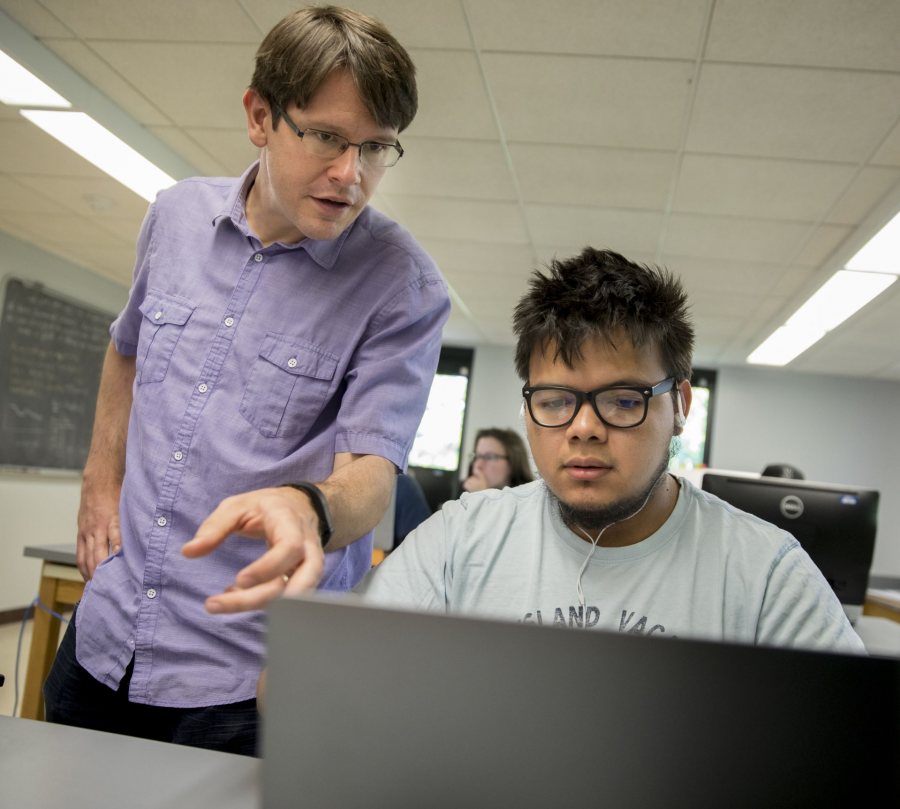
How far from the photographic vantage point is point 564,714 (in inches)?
17.9

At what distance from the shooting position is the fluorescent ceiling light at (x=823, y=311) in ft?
14.9

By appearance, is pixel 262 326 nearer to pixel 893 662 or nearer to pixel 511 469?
pixel 893 662

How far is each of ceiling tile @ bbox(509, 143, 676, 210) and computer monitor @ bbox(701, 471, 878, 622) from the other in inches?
63.5

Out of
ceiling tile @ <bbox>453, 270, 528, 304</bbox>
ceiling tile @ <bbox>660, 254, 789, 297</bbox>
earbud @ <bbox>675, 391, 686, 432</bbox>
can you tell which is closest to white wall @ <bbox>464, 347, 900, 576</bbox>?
ceiling tile @ <bbox>453, 270, 528, 304</bbox>

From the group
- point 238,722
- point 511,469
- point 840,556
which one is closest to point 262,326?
point 238,722

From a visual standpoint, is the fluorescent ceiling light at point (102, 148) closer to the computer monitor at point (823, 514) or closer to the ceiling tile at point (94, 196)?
the ceiling tile at point (94, 196)

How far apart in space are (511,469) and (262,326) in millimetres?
3101

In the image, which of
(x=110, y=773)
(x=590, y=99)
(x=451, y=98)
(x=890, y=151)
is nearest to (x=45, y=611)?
(x=110, y=773)

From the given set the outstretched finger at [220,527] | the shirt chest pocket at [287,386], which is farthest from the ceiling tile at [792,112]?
the outstretched finger at [220,527]

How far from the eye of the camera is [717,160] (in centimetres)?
338

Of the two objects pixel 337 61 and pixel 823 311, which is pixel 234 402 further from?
pixel 823 311

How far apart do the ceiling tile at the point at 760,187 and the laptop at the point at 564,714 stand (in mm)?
3251

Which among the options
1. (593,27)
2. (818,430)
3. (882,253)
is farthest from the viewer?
(818,430)

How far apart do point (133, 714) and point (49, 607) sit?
1.60 metres
